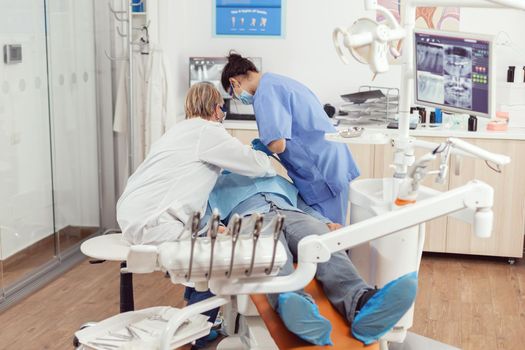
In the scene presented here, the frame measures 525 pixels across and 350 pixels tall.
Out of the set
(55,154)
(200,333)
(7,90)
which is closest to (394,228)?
(200,333)

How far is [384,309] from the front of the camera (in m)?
2.40

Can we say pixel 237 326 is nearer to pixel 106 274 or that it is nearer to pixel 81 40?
pixel 106 274

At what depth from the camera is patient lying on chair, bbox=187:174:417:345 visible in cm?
238

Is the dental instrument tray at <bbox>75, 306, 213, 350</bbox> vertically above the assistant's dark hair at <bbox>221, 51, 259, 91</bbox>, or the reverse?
the assistant's dark hair at <bbox>221, 51, 259, 91</bbox>

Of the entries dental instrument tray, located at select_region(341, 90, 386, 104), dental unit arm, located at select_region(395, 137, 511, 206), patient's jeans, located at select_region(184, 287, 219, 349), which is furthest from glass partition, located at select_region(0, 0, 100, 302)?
dental unit arm, located at select_region(395, 137, 511, 206)

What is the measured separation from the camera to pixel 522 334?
356cm

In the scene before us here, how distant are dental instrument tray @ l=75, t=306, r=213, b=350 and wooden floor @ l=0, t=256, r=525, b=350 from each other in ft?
2.56

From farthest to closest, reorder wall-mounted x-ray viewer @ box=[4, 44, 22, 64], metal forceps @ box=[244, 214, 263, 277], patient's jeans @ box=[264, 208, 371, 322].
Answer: wall-mounted x-ray viewer @ box=[4, 44, 22, 64] < patient's jeans @ box=[264, 208, 371, 322] < metal forceps @ box=[244, 214, 263, 277]

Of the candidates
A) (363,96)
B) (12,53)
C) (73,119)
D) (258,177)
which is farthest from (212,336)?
(363,96)

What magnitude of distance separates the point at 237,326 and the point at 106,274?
1425 mm

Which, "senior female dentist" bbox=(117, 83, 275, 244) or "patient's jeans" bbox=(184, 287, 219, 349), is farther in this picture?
"patient's jeans" bbox=(184, 287, 219, 349)

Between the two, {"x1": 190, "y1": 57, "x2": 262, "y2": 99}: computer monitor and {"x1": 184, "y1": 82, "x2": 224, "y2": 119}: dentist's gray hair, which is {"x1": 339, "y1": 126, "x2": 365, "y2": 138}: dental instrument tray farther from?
{"x1": 190, "y1": 57, "x2": 262, "y2": 99}: computer monitor

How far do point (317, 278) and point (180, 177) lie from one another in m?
0.70

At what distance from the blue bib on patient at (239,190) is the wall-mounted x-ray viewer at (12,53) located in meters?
1.27
